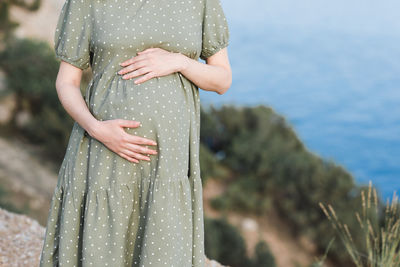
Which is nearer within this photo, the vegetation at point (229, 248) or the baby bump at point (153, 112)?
the baby bump at point (153, 112)

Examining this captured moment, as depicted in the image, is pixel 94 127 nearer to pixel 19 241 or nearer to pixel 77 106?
pixel 77 106

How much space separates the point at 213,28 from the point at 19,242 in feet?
6.64

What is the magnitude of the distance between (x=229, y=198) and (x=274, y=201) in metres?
0.74

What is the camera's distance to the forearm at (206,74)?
6.02 feet

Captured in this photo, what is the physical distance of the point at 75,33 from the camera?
1.85m

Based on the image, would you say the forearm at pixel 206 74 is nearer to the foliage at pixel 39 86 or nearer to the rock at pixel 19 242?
the rock at pixel 19 242

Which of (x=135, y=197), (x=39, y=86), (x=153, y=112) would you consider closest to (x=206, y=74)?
(x=153, y=112)

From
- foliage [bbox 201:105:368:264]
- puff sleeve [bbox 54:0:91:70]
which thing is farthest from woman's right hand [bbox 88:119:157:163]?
foliage [bbox 201:105:368:264]

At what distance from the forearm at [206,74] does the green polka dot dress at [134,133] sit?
0.04 m

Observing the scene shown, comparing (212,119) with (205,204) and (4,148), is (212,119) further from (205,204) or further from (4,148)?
(4,148)

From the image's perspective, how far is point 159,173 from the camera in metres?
1.80

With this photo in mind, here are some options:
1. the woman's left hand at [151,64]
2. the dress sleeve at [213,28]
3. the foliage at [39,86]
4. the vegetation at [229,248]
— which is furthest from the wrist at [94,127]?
the foliage at [39,86]

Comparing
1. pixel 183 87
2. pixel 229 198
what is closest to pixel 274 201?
pixel 229 198

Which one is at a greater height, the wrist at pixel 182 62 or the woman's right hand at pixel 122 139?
the wrist at pixel 182 62
